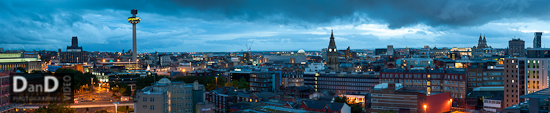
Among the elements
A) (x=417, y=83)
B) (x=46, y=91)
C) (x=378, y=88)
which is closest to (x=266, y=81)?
(x=417, y=83)

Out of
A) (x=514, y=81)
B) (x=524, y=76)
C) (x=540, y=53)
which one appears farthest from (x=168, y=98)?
(x=540, y=53)

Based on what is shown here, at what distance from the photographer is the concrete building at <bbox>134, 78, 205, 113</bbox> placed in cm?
7506

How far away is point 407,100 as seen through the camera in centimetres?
8562

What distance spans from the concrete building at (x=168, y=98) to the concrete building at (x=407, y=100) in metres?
34.2

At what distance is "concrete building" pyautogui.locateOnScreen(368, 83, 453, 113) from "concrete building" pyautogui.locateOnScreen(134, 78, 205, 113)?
34229 millimetres

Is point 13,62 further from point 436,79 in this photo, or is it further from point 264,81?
point 436,79

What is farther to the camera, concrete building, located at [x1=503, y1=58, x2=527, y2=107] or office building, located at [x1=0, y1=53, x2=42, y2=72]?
office building, located at [x1=0, y1=53, x2=42, y2=72]

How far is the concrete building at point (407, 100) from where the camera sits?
83.8 meters

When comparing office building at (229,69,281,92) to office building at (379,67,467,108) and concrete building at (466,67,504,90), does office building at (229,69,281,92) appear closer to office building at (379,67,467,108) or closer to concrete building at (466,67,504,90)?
office building at (379,67,467,108)

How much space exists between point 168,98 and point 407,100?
43703 millimetres

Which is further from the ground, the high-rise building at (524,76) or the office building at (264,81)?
the high-rise building at (524,76)

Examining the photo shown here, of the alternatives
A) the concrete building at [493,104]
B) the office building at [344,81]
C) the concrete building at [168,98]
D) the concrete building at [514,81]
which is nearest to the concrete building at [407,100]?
the concrete building at [493,104]

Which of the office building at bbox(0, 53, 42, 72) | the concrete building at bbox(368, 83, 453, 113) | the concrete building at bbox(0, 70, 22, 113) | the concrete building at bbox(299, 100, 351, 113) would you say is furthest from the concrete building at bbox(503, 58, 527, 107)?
the office building at bbox(0, 53, 42, 72)

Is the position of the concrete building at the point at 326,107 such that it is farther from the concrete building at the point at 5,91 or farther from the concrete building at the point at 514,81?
the concrete building at the point at 5,91
